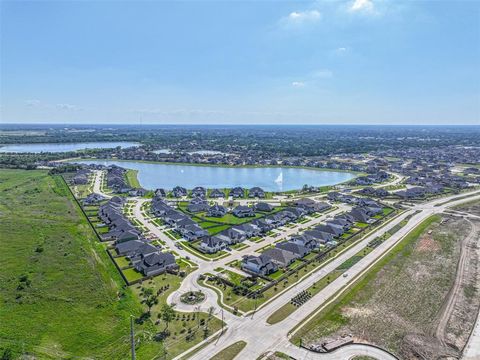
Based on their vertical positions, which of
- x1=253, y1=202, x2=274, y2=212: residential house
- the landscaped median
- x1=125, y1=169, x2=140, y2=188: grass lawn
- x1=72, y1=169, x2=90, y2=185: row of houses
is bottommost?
the landscaped median

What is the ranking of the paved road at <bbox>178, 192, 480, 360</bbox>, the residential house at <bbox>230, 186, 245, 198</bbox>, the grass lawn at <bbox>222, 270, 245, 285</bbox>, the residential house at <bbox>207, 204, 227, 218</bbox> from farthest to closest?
the residential house at <bbox>230, 186, 245, 198</bbox> < the residential house at <bbox>207, 204, 227, 218</bbox> < the grass lawn at <bbox>222, 270, 245, 285</bbox> < the paved road at <bbox>178, 192, 480, 360</bbox>

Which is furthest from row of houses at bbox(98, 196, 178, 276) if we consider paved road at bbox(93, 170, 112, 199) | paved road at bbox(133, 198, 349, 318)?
paved road at bbox(93, 170, 112, 199)

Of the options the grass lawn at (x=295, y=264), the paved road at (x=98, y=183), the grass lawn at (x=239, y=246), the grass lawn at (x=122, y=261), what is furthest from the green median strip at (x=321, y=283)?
the paved road at (x=98, y=183)

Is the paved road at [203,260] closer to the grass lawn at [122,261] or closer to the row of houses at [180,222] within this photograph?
the row of houses at [180,222]

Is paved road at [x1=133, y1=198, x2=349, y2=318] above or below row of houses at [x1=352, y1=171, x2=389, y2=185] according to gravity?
below

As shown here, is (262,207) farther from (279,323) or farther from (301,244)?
(279,323)

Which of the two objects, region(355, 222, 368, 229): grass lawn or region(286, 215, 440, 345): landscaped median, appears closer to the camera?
region(286, 215, 440, 345): landscaped median

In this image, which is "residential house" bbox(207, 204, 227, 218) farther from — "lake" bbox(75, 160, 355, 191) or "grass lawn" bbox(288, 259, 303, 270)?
"lake" bbox(75, 160, 355, 191)

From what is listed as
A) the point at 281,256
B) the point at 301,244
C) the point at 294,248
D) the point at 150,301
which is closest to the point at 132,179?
the point at 301,244

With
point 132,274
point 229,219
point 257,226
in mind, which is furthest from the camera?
point 229,219
